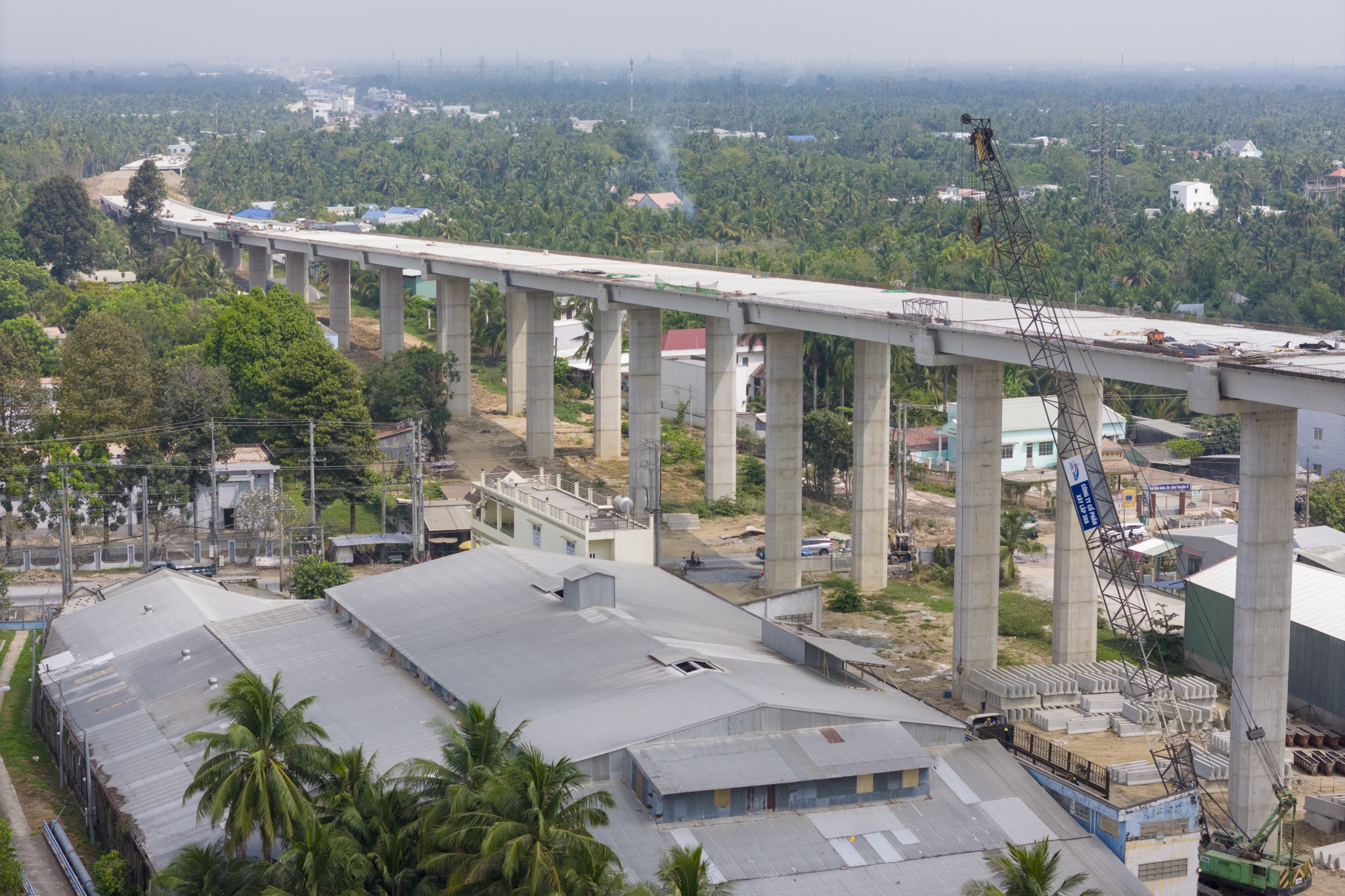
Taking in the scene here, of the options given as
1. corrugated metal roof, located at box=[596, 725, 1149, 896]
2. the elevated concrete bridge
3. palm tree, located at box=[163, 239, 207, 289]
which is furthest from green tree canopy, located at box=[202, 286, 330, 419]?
corrugated metal roof, located at box=[596, 725, 1149, 896]

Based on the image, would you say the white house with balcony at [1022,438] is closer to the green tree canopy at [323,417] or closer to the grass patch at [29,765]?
the green tree canopy at [323,417]

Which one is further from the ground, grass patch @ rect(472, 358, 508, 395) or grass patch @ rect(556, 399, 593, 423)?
grass patch @ rect(472, 358, 508, 395)

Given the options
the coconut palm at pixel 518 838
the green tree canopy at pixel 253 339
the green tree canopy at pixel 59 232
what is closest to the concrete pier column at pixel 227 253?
the green tree canopy at pixel 59 232

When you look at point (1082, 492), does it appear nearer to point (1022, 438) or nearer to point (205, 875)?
point (205, 875)

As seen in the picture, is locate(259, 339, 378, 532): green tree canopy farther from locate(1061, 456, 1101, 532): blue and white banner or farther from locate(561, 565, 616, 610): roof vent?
locate(1061, 456, 1101, 532): blue and white banner

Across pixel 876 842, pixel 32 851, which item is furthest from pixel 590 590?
pixel 32 851

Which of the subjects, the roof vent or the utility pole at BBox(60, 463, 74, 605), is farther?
the utility pole at BBox(60, 463, 74, 605)

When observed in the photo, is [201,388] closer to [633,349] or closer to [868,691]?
[633,349]
